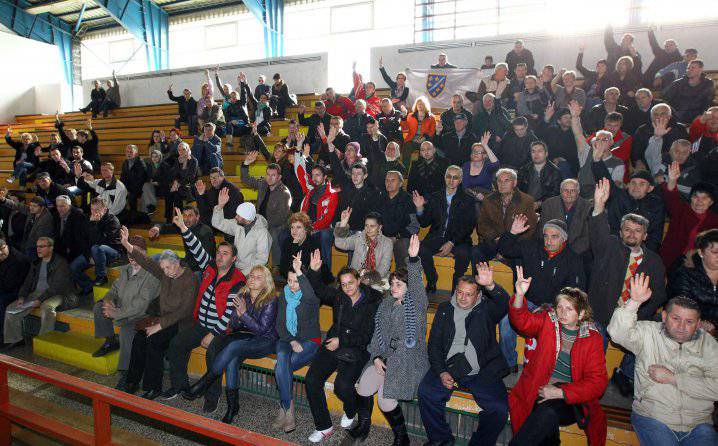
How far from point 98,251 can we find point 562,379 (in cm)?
582

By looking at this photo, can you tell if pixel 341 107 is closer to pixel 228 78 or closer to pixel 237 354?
pixel 237 354

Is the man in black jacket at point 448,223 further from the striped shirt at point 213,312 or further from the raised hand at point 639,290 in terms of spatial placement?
the striped shirt at point 213,312

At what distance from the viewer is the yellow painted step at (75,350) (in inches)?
189

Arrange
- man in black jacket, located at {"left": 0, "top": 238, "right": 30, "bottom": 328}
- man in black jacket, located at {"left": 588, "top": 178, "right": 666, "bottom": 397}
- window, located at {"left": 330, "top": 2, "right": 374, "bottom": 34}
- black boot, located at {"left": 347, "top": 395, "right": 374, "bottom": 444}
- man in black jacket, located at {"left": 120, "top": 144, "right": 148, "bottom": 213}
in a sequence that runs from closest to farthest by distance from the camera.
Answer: man in black jacket, located at {"left": 588, "top": 178, "right": 666, "bottom": 397}, black boot, located at {"left": 347, "top": 395, "right": 374, "bottom": 444}, man in black jacket, located at {"left": 0, "top": 238, "right": 30, "bottom": 328}, man in black jacket, located at {"left": 120, "top": 144, "right": 148, "bottom": 213}, window, located at {"left": 330, "top": 2, "right": 374, "bottom": 34}

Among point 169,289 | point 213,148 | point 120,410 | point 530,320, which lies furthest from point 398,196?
point 213,148

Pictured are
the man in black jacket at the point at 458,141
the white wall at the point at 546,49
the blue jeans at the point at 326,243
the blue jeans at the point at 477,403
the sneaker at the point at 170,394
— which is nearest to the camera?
the blue jeans at the point at 477,403

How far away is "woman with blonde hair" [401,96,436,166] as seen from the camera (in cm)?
665

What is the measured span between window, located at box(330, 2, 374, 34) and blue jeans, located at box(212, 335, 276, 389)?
40.3ft

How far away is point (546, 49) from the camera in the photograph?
33.4 ft

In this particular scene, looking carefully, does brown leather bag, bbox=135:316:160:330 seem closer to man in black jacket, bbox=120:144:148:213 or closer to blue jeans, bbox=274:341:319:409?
blue jeans, bbox=274:341:319:409

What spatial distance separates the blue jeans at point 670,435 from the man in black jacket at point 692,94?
198 inches

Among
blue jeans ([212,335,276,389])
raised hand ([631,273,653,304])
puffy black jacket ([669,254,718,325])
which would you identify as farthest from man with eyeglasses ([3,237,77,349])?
puffy black jacket ([669,254,718,325])

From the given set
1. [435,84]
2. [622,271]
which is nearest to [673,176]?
[622,271]

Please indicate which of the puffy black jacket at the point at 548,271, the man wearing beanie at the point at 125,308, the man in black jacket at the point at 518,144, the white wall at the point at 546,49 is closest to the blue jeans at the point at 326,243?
the man wearing beanie at the point at 125,308
